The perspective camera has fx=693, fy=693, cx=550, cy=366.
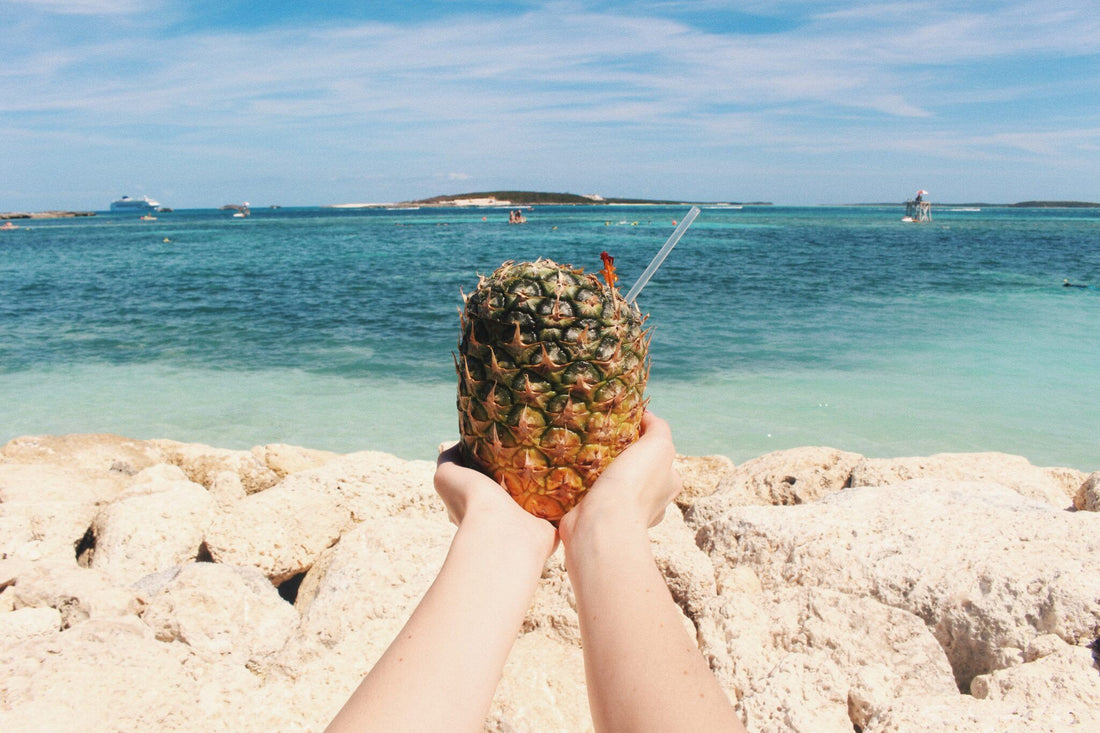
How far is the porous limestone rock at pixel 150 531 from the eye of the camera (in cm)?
427

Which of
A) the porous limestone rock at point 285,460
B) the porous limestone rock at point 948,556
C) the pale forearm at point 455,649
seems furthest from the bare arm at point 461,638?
the porous limestone rock at point 285,460

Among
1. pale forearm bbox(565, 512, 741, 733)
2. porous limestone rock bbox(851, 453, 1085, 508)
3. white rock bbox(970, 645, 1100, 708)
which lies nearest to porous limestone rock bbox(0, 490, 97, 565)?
pale forearm bbox(565, 512, 741, 733)

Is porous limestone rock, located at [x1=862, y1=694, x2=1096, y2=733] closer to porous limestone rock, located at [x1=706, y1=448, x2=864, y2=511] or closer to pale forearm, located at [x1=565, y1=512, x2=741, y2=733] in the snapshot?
pale forearm, located at [x1=565, y1=512, x2=741, y2=733]

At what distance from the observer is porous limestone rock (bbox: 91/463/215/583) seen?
4.27 metres

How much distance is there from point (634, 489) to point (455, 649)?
0.67 m

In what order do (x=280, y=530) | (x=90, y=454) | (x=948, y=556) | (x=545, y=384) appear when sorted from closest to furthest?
(x=545, y=384), (x=948, y=556), (x=280, y=530), (x=90, y=454)

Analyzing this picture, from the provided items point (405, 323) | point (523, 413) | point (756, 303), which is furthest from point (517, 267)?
point (756, 303)

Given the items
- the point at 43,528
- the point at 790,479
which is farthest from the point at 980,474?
the point at 43,528

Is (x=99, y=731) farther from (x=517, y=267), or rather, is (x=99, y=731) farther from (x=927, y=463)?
(x=927, y=463)

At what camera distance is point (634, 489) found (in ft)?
6.19

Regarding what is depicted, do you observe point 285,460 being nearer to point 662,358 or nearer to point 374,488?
point 374,488

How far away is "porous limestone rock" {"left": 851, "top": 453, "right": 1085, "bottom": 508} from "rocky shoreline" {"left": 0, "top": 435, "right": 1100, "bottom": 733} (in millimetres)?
28

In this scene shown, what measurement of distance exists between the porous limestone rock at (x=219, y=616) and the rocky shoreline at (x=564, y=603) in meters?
0.01

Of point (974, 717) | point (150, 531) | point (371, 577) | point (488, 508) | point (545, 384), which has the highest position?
point (545, 384)
